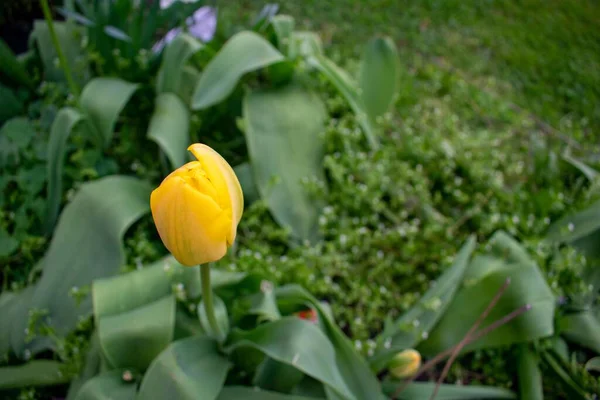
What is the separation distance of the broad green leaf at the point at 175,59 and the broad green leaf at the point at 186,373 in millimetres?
977

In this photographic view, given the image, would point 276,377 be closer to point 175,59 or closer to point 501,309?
point 501,309

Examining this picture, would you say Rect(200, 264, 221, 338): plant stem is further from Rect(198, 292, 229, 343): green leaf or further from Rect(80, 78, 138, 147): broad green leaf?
Rect(80, 78, 138, 147): broad green leaf

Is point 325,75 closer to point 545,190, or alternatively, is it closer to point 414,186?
point 414,186

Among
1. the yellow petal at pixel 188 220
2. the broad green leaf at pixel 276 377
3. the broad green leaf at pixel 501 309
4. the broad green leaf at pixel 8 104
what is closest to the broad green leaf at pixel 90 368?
the broad green leaf at pixel 276 377

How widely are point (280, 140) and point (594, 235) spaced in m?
1.08

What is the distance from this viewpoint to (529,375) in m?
1.42

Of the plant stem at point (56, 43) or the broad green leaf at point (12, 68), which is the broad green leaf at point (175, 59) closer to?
the plant stem at point (56, 43)

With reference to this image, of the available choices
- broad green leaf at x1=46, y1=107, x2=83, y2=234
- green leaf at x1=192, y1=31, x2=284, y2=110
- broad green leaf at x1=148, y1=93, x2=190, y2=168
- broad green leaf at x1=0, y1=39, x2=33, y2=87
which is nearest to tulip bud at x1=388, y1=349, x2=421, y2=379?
broad green leaf at x1=148, y1=93, x2=190, y2=168

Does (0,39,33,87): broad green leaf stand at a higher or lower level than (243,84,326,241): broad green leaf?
higher

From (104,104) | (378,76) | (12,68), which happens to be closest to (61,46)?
(12,68)

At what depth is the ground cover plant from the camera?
4.01ft

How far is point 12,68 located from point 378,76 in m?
1.32

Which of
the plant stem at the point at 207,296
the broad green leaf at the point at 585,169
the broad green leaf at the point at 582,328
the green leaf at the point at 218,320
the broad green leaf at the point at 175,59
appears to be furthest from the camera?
the broad green leaf at the point at 585,169

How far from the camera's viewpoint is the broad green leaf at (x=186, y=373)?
38.8 inches
